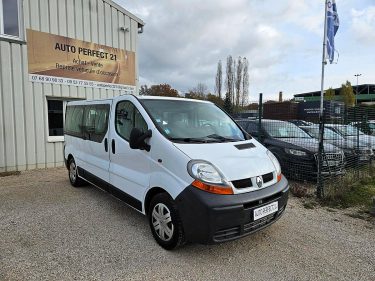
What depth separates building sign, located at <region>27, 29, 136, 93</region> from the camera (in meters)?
8.59

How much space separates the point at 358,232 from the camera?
4184 millimetres

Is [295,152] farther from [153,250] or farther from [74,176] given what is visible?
[74,176]

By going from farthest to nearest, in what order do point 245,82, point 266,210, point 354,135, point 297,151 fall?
point 245,82 → point 354,135 → point 297,151 → point 266,210

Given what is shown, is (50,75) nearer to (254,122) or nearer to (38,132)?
(38,132)

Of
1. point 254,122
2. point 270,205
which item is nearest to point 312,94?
point 254,122

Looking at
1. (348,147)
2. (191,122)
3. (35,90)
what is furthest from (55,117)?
(348,147)

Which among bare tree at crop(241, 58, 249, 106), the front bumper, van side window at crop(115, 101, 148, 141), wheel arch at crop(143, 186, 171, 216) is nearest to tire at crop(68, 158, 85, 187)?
van side window at crop(115, 101, 148, 141)

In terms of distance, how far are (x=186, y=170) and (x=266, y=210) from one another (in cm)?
107

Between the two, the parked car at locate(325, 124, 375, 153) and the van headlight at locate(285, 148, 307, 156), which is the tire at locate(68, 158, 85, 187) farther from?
the parked car at locate(325, 124, 375, 153)

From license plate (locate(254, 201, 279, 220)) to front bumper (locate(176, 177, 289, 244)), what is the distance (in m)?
0.05

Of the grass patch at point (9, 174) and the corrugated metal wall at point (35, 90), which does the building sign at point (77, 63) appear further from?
the grass patch at point (9, 174)

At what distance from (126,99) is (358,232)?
13.0 feet

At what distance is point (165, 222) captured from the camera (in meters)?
3.42

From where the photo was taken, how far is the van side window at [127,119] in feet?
13.0
